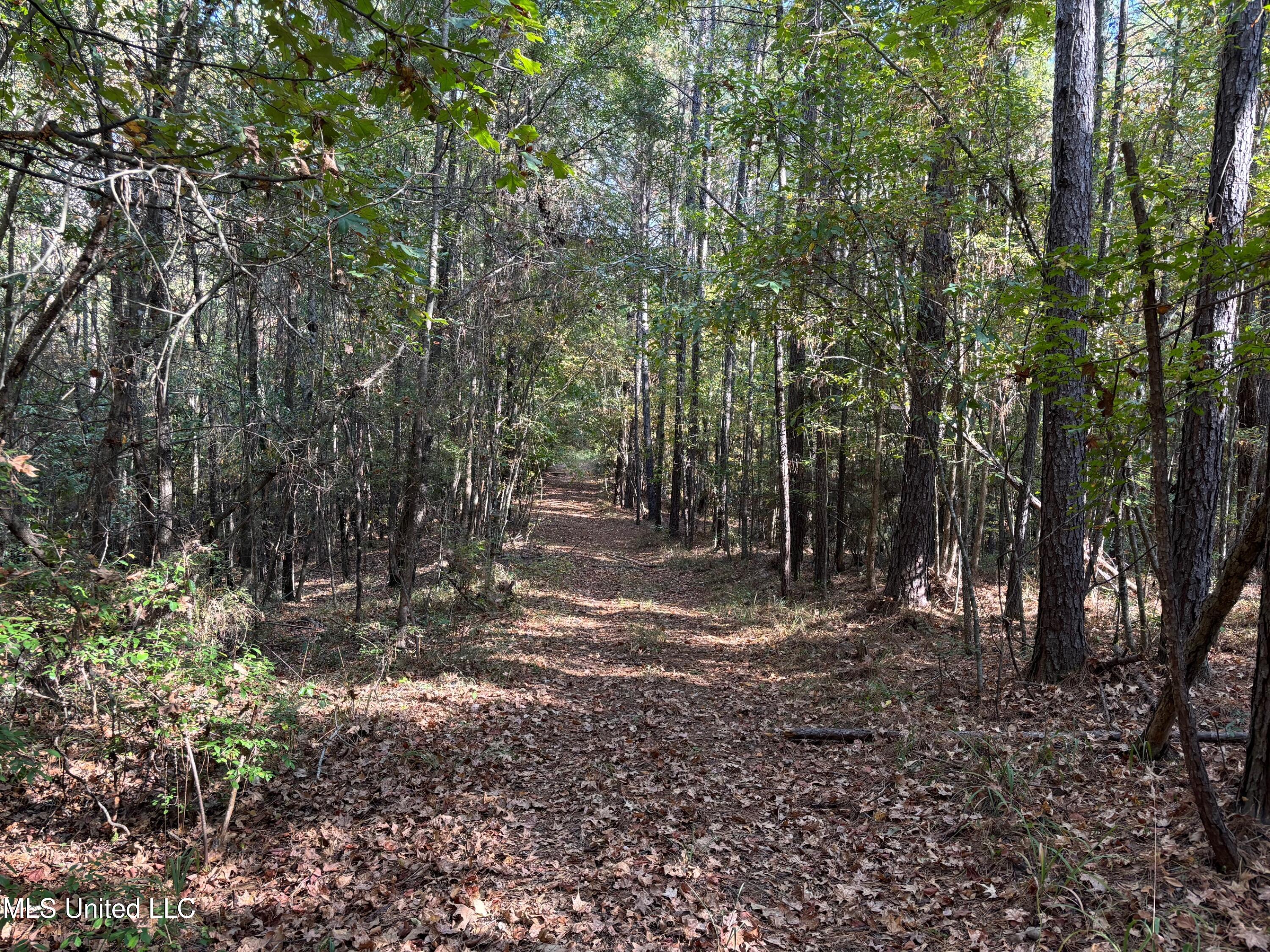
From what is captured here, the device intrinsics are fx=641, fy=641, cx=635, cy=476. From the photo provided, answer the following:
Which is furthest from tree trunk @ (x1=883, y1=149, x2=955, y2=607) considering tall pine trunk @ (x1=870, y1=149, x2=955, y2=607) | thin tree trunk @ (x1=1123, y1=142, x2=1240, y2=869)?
thin tree trunk @ (x1=1123, y1=142, x2=1240, y2=869)

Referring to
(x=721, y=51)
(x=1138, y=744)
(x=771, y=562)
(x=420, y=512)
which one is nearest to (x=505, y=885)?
(x=1138, y=744)

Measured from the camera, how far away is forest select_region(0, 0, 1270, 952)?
11.1 ft

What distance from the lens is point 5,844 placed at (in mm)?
4359

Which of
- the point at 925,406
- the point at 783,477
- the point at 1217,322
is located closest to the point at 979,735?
the point at 925,406

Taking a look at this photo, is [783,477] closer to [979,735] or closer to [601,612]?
[601,612]

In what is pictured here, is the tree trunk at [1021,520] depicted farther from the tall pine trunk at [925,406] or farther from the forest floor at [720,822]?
the tall pine trunk at [925,406]

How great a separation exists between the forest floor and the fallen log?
0.27 feet

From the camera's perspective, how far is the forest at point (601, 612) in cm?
337

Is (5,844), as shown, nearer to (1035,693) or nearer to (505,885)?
(505,885)

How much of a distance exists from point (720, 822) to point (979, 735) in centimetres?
235

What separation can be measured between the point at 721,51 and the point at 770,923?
15.8 metres

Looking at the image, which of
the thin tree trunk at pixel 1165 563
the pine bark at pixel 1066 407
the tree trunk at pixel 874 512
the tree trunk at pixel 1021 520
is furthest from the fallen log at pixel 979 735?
the tree trunk at pixel 874 512

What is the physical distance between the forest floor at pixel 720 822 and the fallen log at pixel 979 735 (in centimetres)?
8

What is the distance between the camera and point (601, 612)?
1288cm
